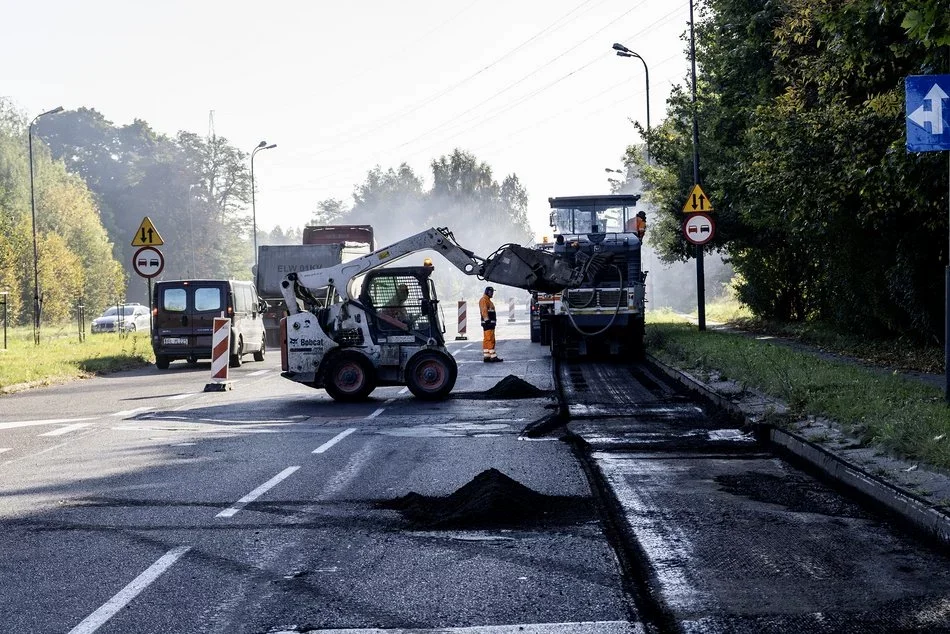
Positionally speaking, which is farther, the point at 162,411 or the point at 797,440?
the point at 162,411

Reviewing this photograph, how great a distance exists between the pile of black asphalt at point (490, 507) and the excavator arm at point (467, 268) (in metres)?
8.29

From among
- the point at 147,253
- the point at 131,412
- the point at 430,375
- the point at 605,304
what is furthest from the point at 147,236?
the point at 430,375

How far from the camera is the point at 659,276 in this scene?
8688 cm

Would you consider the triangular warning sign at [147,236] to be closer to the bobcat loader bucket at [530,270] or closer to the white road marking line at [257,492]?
the bobcat loader bucket at [530,270]

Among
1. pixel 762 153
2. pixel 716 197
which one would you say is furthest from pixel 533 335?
pixel 762 153

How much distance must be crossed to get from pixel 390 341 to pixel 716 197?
1277 centimetres

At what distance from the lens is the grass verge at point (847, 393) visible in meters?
9.13

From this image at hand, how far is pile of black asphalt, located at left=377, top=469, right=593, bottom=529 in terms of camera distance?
747 cm

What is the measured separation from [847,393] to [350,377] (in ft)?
23.6

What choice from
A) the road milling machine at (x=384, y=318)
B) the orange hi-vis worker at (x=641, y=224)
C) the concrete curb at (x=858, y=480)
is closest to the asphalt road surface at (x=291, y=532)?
the concrete curb at (x=858, y=480)

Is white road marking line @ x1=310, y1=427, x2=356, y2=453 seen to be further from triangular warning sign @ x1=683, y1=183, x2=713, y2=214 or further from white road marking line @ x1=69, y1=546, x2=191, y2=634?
triangular warning sign @ x1=683, y1=183, x2=713, y2=214

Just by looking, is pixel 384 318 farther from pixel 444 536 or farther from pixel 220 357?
pixel 444 536

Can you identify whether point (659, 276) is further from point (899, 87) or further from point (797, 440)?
point (797, 440)

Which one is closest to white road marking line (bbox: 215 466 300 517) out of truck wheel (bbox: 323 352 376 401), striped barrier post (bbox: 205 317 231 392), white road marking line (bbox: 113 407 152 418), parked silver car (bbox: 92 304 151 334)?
white road marking line (bbox: 113 407 152 418)
